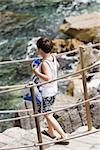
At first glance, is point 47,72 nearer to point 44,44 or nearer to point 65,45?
point 44,44

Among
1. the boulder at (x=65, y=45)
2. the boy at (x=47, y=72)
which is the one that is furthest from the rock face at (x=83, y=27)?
the boy at (x=47, y=72)

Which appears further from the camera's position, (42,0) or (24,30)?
(42,0)

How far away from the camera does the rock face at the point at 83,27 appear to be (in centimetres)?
1545

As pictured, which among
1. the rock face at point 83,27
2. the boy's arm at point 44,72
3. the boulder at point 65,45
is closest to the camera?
the boy's arm at point 44,72

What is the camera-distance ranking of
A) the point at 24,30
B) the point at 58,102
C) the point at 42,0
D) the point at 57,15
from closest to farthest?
the point at 58,102 < the point at 24,30 < the point at 57,15 < the point at 42,0

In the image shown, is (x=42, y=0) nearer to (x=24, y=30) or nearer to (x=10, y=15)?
(x=10, y=15)

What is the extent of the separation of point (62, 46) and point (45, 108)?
941cm

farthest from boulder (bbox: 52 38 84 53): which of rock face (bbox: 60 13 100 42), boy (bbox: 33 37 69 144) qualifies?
boy (bbox: 33 37 69 144)

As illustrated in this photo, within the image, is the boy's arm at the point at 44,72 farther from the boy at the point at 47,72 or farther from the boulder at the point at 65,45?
the boulder at the point at 65,45

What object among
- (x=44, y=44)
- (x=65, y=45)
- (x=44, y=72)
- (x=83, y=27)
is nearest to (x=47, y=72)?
(x=44, y=72)

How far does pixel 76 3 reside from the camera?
2062 cm

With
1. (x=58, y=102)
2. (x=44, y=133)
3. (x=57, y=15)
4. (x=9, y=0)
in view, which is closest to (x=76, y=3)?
(x=57, y=15)

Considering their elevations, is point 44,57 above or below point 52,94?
above

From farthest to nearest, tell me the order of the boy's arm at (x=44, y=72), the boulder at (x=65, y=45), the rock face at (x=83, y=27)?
the rock face at (x=83, y=27) < the boulder at (x=65, y=45) < the boy's arm at (x=44, y=72)
